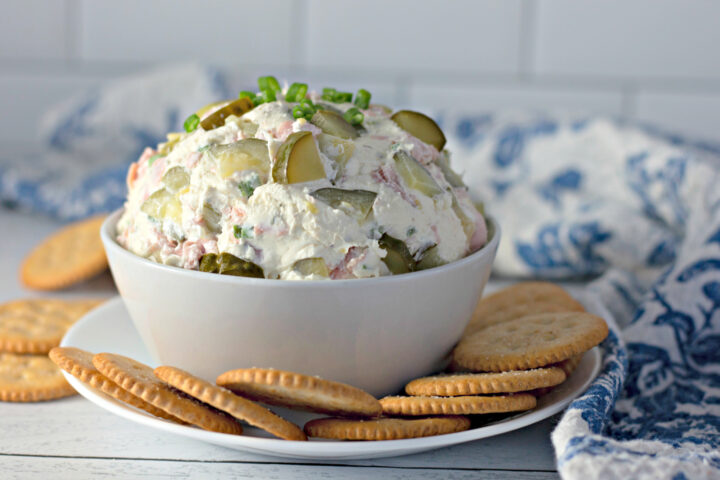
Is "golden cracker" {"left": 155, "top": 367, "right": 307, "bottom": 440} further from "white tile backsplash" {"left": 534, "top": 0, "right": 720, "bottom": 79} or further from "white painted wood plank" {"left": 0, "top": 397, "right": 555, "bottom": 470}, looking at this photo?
"white tile backsplash" {"left": 534, "top": 0, "right": 720, "bottom": 79}

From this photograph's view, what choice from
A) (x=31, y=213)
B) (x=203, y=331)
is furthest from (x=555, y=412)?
(x=31, y=213)

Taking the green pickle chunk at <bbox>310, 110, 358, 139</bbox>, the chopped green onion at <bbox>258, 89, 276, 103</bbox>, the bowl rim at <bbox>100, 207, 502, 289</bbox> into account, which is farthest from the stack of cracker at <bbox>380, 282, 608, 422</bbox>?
the chopped green onion at <bbox>258, 89, 276, 103</bbox>

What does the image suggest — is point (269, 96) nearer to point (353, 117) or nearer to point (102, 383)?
point (353, 117)

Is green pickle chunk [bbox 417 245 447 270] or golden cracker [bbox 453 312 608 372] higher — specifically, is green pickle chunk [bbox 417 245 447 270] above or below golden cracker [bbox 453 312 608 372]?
above

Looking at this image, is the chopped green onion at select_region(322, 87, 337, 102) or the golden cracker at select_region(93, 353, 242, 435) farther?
the chopped green onion at select_region(322, 87, 337, 102)

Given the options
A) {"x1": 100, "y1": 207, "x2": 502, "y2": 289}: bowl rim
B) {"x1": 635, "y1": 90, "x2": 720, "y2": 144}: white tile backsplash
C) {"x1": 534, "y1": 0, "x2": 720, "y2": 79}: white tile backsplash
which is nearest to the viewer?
{"x1": 100, "y1": 207, "x2": 502, "y2": 289}: bowl rim

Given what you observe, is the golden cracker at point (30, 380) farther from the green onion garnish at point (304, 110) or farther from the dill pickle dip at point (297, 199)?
the green onion garnish at point (304, 110)

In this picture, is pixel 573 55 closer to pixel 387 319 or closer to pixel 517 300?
pixel 517 300
